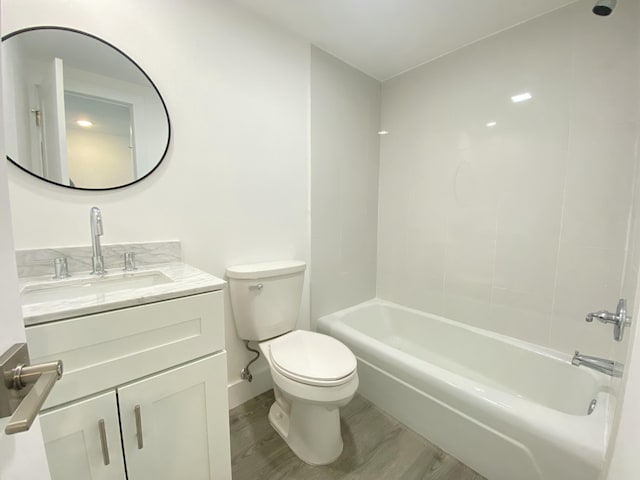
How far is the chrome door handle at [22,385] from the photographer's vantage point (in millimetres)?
338

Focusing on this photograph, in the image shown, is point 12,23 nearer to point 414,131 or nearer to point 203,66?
point 203,66

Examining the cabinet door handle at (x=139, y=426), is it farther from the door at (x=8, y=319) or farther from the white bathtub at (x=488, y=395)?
the white bathtub at (x=488, y=395)

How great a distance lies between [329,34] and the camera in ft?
5.52

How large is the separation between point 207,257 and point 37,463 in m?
1.08

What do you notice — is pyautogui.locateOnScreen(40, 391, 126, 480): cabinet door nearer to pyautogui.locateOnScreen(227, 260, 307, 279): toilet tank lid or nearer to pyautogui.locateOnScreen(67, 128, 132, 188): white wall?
pyautogui.locateOnScreen(227, 260, 307, 279): toilet tank lid

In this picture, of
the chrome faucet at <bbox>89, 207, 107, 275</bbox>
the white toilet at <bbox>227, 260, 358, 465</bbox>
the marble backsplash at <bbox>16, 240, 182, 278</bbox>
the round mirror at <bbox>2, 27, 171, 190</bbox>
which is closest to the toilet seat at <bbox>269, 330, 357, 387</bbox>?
the white toilet at <bbox>227, 260, 358, 465</bbox>

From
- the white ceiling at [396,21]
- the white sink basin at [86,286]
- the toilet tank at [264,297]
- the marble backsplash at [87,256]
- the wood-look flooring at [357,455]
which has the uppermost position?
the white ceiling at [396,21]

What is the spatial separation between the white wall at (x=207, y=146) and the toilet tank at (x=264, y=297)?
114mm

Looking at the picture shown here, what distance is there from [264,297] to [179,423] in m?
0.67

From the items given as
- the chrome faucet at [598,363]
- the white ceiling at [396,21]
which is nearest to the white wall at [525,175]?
the white ceiling at [396,21]

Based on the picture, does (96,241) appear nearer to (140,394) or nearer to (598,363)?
(140,394)

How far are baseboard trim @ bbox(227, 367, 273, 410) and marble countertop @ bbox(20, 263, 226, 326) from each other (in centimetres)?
86

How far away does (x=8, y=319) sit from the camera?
0.39 metres

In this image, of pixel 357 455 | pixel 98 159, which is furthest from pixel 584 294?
pixel 98 159
